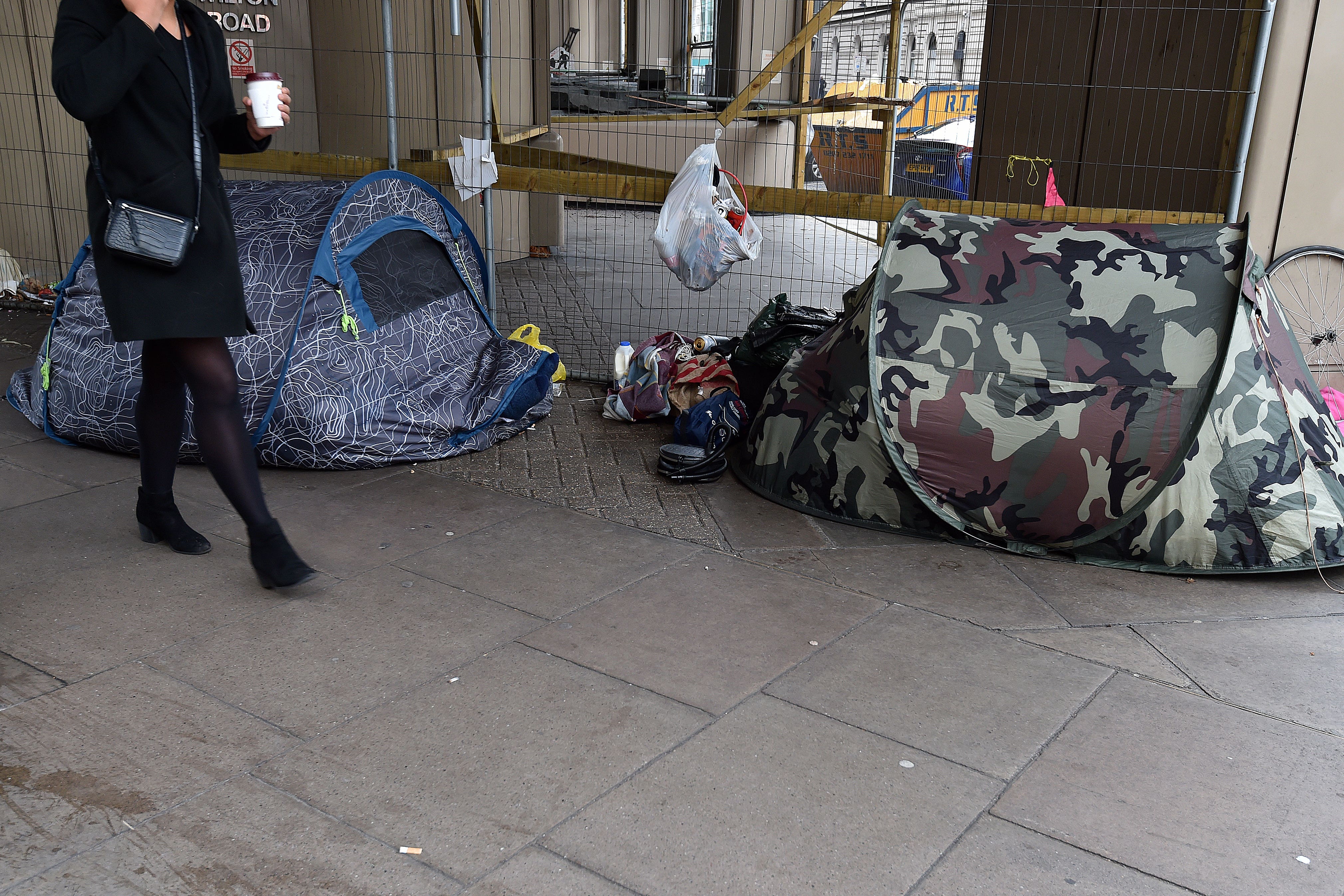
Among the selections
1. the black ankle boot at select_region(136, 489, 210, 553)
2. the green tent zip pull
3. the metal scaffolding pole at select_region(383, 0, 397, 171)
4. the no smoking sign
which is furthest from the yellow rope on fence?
the no smoking sign

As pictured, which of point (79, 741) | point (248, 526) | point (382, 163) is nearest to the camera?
point (79, 741)

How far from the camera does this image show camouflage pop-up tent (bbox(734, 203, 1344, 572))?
336 cm

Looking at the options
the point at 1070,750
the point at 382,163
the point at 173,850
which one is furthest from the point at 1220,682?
the point at 382,163

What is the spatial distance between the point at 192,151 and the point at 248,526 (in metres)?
1.05

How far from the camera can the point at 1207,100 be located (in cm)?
514

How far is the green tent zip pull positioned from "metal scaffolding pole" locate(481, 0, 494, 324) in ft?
3.00

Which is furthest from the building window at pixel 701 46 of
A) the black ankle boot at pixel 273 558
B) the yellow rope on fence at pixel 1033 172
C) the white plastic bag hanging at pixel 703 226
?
the black ankle boot at pixel 273 558

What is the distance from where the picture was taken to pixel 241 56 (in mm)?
7395

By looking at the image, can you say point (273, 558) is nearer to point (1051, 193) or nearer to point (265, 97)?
point (265, 97)

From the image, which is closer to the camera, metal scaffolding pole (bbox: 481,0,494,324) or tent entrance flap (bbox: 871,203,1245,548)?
tent entrance flap (bbox: 871,203,1245,548)

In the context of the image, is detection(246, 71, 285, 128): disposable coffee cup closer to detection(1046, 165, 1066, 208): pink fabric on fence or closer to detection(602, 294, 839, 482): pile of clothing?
detection(602, 294, 839, 482): pile of clothing

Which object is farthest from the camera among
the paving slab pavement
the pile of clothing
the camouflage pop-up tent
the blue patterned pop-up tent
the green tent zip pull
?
the pile of clothing

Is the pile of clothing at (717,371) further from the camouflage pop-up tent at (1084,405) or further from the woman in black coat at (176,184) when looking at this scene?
the woman in black coat at (176,184)

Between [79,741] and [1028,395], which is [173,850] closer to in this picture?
[79,741]
